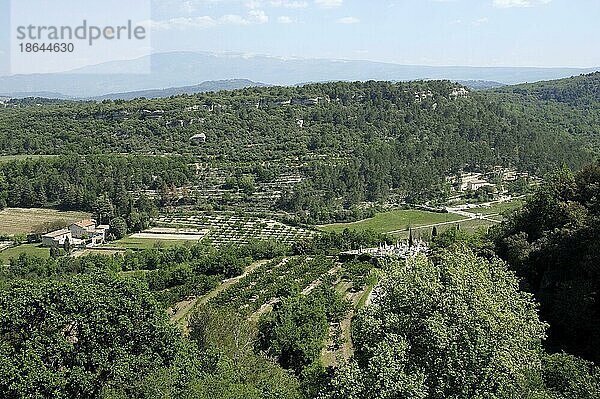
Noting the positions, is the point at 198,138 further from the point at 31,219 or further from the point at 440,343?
the point at 440,343

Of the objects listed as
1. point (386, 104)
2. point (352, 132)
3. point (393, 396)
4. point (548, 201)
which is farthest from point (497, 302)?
point (386, 104)

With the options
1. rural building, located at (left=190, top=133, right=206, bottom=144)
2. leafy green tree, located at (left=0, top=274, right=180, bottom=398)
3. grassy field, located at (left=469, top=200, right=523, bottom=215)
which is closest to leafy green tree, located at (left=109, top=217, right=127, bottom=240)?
rural building, located at (left=190, top=133, right=206, bottom=144)

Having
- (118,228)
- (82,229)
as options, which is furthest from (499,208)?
(82,229)

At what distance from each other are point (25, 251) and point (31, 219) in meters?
10.1

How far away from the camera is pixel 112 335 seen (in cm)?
1451

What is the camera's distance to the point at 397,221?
164ft

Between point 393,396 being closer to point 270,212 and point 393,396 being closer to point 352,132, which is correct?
point 270,212

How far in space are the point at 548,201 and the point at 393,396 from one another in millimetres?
16130

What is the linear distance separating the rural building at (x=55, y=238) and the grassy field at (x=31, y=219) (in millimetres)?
2636

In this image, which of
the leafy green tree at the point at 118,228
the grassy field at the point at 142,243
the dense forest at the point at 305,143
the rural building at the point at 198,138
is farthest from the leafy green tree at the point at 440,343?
the rural building at the point at 198,138

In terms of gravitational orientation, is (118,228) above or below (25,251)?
above

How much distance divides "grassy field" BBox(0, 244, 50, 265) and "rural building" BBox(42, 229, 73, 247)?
595 millimetres

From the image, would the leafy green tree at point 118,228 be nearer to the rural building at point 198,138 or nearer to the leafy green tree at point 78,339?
the rural building at point 198,138

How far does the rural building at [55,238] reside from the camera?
139 ft
